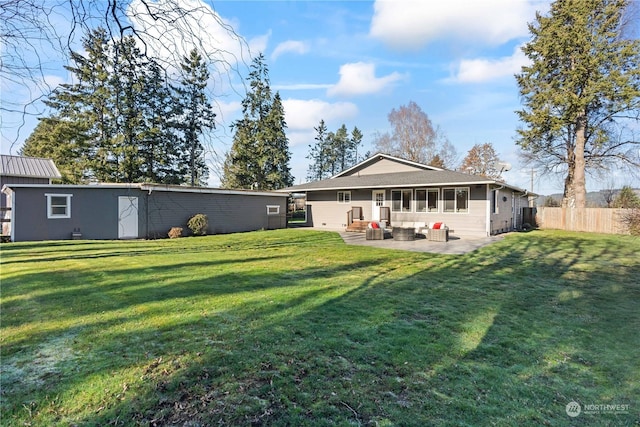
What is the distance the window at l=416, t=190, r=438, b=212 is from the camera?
16.2m

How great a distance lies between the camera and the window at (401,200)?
1702 cm

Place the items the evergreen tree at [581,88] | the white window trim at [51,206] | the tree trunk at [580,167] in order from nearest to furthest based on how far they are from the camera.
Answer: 1. the white window trim at [51,206]
2. the evergreen tree at [581,88]
3. the tree trunk at [580,167]

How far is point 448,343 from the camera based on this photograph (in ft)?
11.0

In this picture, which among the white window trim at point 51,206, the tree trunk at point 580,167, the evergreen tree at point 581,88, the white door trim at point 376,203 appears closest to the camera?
the white window trim at point 51,206

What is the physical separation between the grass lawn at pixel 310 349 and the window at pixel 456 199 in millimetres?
9200

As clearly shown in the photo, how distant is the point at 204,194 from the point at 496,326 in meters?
15.0

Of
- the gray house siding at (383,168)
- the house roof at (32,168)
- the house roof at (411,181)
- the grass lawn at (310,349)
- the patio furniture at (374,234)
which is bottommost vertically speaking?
the grass lawn at (310,349)

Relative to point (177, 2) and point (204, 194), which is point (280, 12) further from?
point (204, 194)

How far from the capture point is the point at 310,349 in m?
3.06

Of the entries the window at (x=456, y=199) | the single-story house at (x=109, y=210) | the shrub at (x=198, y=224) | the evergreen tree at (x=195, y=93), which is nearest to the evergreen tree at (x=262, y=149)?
the single-story house at (x=109, y=210)

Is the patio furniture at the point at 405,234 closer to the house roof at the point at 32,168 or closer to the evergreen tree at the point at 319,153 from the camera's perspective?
the house roof at the point at 32,168

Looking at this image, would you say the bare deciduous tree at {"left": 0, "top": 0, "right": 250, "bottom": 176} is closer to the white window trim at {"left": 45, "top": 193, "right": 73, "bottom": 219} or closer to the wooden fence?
the white window trim at {"left": 45, "top": 193, "right": 73, "bottom": 219}

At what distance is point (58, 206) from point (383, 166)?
17422 mm

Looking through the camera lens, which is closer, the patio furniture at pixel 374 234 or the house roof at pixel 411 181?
the patio furniture at pixel 374 234
